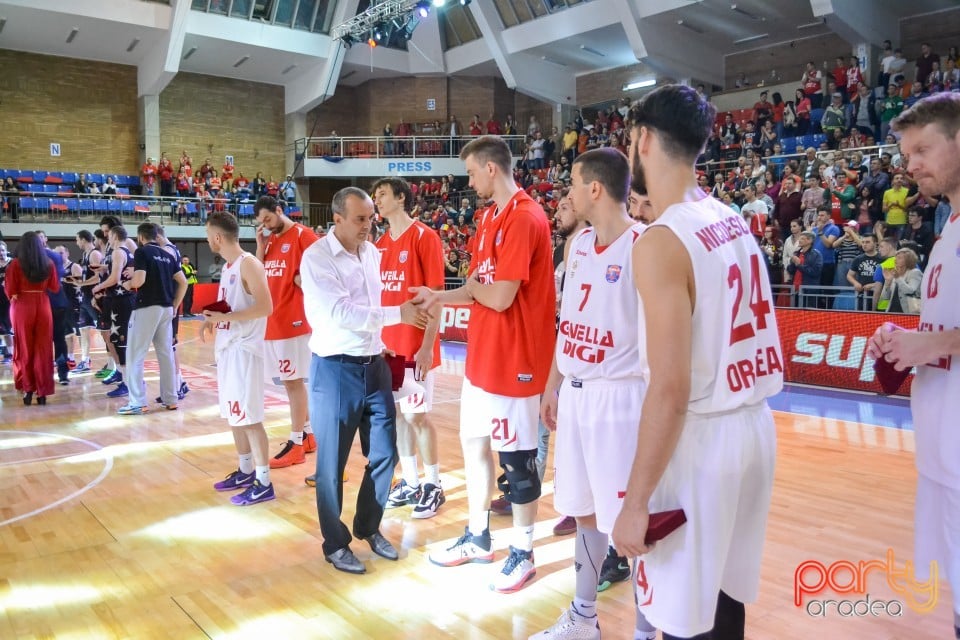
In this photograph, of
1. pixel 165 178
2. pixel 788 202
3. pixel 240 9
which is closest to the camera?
pixel 788 202

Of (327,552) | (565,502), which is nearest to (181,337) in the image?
(327,552)

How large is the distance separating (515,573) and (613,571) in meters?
0.52

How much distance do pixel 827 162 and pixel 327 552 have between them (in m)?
12.0

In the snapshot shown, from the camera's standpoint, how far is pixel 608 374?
272 centimetres

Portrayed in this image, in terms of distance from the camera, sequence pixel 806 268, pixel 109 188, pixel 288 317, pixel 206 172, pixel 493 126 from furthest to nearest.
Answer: pixel 493 126 < pixel 206 172 < pixel 109 188 < pixel 806 268 < pixel 288 317

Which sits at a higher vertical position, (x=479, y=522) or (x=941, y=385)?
(x=941, y=385)

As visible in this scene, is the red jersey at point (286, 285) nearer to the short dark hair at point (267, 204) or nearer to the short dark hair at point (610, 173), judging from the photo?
the short dark hair at point (267, 204)

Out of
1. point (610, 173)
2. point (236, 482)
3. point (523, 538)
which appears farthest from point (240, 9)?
point (523, 538)

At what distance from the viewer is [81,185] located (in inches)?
862

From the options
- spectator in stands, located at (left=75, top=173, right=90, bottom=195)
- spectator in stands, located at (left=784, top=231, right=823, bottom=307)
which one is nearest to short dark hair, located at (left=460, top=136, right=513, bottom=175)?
spectator in stands, located at (left=784, top=231, right=823, bottom=307)

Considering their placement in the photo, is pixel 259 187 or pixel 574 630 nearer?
pixel 574 630

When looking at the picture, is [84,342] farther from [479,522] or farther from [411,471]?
[479,522]

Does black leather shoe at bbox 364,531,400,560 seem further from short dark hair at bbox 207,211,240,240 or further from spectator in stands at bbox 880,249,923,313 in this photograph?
spectator in stands at bbox 880,249,923,313

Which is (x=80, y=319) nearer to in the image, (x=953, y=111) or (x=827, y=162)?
(x=953, y=111)
